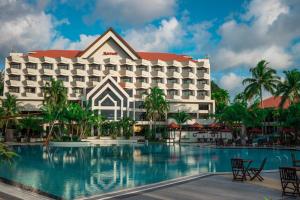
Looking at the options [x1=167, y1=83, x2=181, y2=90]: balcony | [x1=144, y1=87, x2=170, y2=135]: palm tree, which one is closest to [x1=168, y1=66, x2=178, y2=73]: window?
[x1=167, y1=83, x2=181, y2=90]: balcony

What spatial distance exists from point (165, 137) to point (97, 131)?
12.4m

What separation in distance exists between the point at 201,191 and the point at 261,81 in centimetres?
4911

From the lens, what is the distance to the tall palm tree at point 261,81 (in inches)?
2281

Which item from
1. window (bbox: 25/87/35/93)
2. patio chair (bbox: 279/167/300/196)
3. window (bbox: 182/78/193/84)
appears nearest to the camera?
patio chair (bbox: 279/167/300/196)

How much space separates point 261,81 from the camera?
58.1 metres

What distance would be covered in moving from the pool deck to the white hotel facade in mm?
52219

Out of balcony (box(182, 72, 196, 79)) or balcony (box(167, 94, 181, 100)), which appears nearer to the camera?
balcony (box(167, 94, 181, 100))

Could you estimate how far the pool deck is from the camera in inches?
452

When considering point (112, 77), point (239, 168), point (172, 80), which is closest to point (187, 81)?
point (172, 80)

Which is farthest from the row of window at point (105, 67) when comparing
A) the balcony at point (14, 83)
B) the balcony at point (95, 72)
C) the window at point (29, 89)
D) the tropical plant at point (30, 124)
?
the tropical plant at point (30, 124)

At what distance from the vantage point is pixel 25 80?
7012 cm

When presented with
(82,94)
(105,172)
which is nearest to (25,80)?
(82,94)

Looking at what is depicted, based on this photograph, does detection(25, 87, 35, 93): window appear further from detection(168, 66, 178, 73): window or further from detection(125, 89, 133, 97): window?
detection(168, 66, 178, 73): window

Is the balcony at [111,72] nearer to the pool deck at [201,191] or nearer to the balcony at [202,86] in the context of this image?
the balcony at [202,86]
